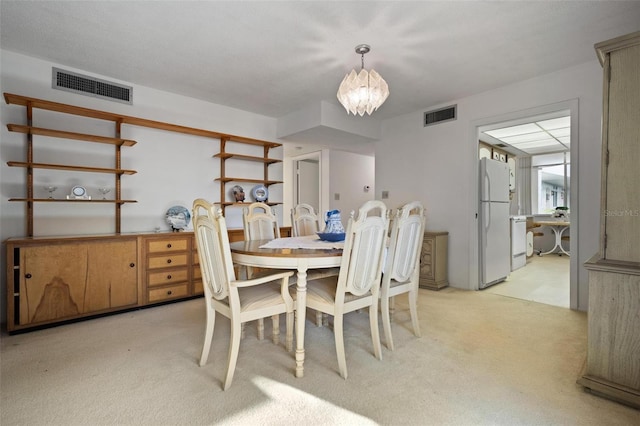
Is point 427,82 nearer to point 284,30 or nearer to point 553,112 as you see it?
point 553,112

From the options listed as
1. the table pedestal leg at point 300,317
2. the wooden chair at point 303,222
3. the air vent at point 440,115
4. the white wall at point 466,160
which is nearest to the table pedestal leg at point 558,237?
the white wall at point 466,160

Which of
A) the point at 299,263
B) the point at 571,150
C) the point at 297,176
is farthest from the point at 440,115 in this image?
the point at 297,176

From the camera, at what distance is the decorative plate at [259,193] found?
14.4 feet

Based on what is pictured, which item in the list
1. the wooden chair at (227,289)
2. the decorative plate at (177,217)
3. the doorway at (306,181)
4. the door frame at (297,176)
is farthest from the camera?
the doorway at (306,181)

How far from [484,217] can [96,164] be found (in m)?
4.54

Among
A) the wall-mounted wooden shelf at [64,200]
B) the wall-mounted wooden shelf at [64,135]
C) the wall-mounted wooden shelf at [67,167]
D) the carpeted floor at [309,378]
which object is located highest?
the wall-mounted wooden shelf at [64,135]

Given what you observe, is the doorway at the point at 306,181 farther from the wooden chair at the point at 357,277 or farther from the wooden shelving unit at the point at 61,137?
the wooden chair at the point at 357,277

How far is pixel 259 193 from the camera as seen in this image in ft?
14.5

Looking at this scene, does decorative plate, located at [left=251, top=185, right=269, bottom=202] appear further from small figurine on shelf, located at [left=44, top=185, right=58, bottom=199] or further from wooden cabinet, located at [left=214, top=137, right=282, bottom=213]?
small figurine on shelf, located at [left=44, top=185, right=58, bottom=199]

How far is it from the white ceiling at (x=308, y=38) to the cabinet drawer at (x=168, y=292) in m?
2.22

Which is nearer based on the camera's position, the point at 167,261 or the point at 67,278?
the point at 67,278

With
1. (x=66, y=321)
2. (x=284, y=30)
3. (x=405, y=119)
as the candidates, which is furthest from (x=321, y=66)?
(x=66, y=321)

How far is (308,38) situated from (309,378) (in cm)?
249

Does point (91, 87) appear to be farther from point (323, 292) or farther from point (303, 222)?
point (323, 292)
